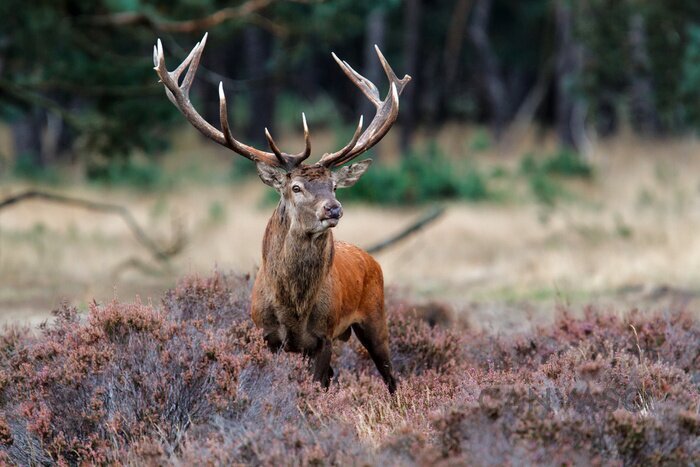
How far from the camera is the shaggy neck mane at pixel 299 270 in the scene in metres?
7.61

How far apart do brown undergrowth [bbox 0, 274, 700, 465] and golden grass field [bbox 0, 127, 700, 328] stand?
3.58 meters

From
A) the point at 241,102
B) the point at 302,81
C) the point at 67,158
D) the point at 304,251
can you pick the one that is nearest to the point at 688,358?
the point at 304,251

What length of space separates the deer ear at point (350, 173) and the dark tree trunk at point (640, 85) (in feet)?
48.7

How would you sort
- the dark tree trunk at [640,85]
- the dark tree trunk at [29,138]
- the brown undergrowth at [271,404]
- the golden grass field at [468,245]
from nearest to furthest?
the brown undergrowth at [271,404], the golden grass field at [468,245], the dark tree trunk at [640,85], the dark tree trunk at [29,138]

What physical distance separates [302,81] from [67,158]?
9.83 metres

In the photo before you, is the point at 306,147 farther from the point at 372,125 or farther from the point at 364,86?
the point at 364,86

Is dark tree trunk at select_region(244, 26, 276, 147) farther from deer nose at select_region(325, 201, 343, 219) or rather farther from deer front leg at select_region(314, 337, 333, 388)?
deer nose at select_region(325, 201, 343, 219)

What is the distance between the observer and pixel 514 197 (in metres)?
21.8

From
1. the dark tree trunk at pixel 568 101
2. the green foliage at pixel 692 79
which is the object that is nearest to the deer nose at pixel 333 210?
the green foliage at pixel 692 79

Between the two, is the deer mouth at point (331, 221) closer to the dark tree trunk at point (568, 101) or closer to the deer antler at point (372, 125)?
the deer antler at point (372, 125)

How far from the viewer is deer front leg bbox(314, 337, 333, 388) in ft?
24.9

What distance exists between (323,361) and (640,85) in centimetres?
2026

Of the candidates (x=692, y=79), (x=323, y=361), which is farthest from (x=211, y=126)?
(x=692, y=79)

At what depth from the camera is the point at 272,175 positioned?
7.80m
